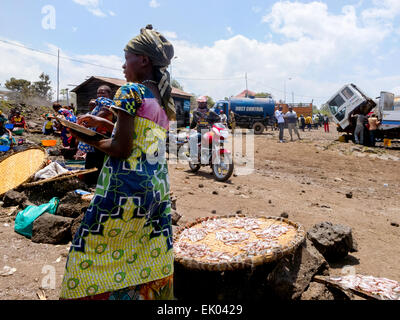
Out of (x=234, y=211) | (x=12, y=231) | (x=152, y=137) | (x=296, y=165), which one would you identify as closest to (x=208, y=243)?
(x=152, y=137)

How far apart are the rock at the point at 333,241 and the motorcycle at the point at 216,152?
3547 mm

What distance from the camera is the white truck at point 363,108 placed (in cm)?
1419

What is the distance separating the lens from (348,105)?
1570cm

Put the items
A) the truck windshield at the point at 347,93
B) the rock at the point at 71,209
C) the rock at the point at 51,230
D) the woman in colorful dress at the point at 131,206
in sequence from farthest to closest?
the truck windshield at the point at 347,93, the rock at the point at 71,209, the rock at the point at 51,230, the woman in colorful dress at the point at 131,206

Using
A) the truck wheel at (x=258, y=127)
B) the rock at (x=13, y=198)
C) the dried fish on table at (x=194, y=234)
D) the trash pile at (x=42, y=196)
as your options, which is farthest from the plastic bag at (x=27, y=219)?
the truck wheel at (x=258, y=127)

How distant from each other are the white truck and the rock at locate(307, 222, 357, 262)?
13.2m

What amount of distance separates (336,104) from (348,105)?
816 millimetres

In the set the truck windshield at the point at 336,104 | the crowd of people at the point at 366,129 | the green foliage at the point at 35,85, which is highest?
the green foliage at the point at 35,85

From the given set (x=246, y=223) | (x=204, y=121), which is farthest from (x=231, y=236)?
(x=204, y=121)

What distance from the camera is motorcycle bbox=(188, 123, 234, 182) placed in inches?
269

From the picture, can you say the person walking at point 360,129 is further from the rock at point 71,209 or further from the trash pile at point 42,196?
the rock at point 71,209

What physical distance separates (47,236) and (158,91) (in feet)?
8.34

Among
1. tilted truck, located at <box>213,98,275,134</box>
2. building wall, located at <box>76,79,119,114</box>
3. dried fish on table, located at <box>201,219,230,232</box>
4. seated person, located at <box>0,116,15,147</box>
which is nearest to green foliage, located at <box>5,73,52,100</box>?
building wall, located at <box>76,79,119,114</box>

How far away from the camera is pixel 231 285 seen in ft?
8.09
